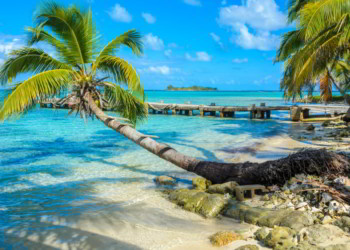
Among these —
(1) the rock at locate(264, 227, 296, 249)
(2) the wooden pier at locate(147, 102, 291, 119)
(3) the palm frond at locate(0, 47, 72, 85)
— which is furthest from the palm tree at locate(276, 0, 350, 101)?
(2) the wooden pier at locate(147, 102, 291, 119)

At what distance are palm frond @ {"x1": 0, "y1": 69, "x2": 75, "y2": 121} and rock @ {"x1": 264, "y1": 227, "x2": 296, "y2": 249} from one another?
6121 millimetres

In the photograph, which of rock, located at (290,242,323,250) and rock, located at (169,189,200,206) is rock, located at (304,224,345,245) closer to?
rock, located at (290,242,323,250)

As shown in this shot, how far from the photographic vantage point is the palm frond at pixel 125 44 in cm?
949

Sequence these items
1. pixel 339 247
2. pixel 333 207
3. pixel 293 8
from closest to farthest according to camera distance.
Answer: pixel 339 247 < pixel 333 207 < pixel 293 8

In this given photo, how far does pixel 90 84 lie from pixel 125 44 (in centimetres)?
201

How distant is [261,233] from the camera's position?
4.89 meters

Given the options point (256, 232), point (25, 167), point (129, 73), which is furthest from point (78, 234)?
point (25, 167)

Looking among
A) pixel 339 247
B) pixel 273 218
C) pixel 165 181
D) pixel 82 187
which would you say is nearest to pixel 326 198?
pixel 273 218

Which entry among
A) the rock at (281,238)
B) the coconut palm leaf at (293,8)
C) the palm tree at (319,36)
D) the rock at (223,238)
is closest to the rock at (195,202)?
the rock at (223,238)

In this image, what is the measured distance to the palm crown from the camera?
8328mm

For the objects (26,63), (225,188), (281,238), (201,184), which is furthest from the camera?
(26,63)

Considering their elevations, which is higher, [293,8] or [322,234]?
[293,8]

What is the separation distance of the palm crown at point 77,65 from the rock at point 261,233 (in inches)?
212

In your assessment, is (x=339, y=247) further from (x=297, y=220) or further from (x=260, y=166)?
(x=260, y=166)
